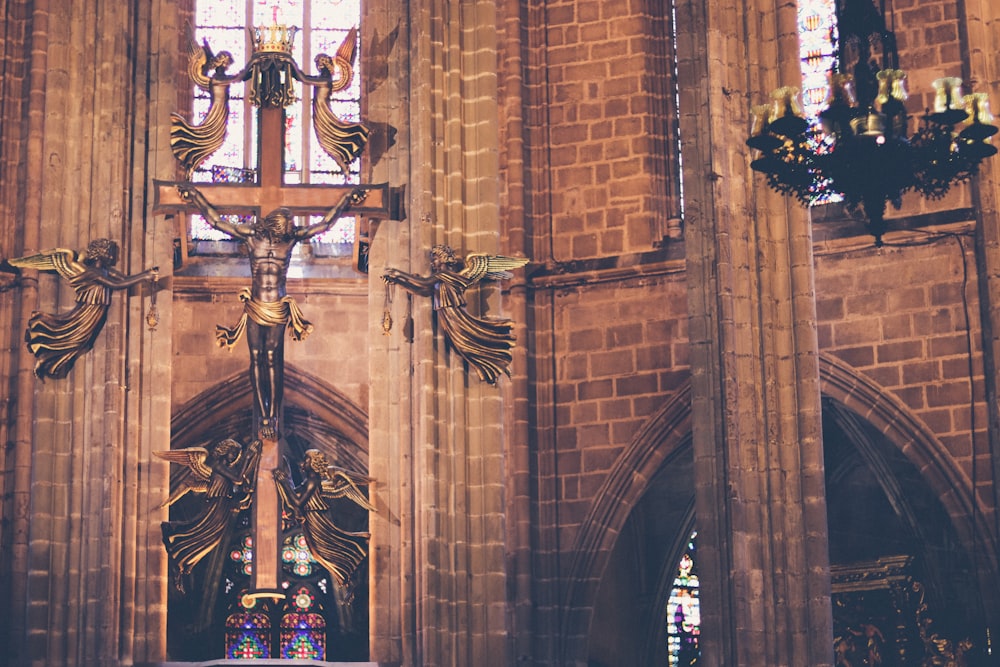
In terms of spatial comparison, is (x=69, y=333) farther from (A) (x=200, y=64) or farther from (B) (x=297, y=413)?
(B) (x=297, y=413)

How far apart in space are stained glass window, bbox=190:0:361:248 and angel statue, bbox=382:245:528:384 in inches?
189

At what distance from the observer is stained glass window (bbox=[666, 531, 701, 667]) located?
23766 millimetres

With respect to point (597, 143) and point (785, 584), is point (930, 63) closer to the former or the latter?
point (597, 143)

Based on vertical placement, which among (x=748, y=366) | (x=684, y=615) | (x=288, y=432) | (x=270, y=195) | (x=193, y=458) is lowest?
(x=684, y=615)

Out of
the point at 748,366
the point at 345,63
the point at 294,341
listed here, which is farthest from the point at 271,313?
the point at 294,341

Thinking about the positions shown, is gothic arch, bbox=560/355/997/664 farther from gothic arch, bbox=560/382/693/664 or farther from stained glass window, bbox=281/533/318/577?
stained glass window, bbox=281/533/318/577

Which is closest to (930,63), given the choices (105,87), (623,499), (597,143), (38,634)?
(597,143)

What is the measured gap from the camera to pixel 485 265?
60.7 feet

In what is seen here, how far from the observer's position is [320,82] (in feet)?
61.3

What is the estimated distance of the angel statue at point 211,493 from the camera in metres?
18.1

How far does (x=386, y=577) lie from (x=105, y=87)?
4096 mm

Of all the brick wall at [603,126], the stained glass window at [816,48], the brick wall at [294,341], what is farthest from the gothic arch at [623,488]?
the stained glass window at [816,48]

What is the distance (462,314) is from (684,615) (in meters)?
6.46

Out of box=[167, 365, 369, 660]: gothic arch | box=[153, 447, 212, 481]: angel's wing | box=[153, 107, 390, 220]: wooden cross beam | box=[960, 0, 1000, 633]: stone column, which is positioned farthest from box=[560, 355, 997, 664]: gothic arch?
box=[153, 447, 212, 481]: angel's wing
